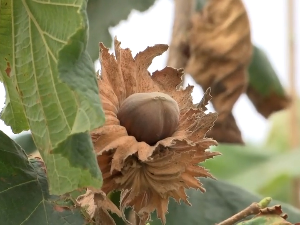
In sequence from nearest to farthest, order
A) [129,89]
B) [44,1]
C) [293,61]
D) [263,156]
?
[44,1] < [129,89] < [293,61] < [263,156]

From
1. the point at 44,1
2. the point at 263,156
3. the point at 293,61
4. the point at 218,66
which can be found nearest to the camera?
the point at 44,1

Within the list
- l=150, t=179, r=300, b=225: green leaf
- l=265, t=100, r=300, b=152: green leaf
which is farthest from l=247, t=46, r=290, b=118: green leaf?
l=265, t=100, r=300, b=152: green leaf

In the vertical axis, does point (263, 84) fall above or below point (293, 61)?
below

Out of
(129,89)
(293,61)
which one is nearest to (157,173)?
(129,89)

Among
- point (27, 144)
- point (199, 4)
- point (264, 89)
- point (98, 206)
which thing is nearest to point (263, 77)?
point (264, 89)

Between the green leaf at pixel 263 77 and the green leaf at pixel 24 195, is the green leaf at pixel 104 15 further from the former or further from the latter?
the green leaf at pixel 263 77

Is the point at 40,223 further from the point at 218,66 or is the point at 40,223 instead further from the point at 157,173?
the point at 218,66
